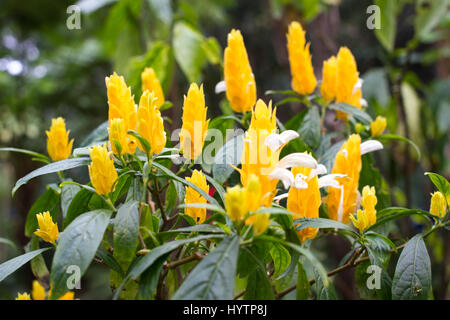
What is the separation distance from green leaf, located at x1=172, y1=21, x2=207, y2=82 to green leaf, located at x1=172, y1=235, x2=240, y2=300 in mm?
769

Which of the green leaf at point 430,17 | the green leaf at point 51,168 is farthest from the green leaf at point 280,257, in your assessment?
the green leaf at point 430,17

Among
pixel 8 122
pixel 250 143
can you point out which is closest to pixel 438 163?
pixel 250 143

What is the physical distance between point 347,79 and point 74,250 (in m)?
0.54

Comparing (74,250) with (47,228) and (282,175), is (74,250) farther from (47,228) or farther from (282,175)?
(282,175)

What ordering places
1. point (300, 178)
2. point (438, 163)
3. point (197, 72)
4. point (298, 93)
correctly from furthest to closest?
point (438, 163) → point (197, 72) → point (298, 93) → point (300, 178)

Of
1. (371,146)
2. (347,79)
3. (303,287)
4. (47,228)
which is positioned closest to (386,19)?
(347,79)

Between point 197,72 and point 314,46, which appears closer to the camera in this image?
point 197,72

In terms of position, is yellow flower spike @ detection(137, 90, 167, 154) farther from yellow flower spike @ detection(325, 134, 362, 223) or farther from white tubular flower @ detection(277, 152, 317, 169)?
yellow flower spike @ detection(325, 134, 362, 223)

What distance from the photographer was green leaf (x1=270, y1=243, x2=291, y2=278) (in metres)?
0.47

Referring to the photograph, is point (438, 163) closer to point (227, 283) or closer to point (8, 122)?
point (227, 283)

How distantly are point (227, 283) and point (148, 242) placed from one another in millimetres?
167

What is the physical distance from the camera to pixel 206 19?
103 inches

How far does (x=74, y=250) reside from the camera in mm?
378

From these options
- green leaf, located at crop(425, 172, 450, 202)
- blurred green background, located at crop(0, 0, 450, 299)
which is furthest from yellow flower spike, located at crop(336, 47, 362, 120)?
green leaf, located at crop(425, 172, 450, 202)
